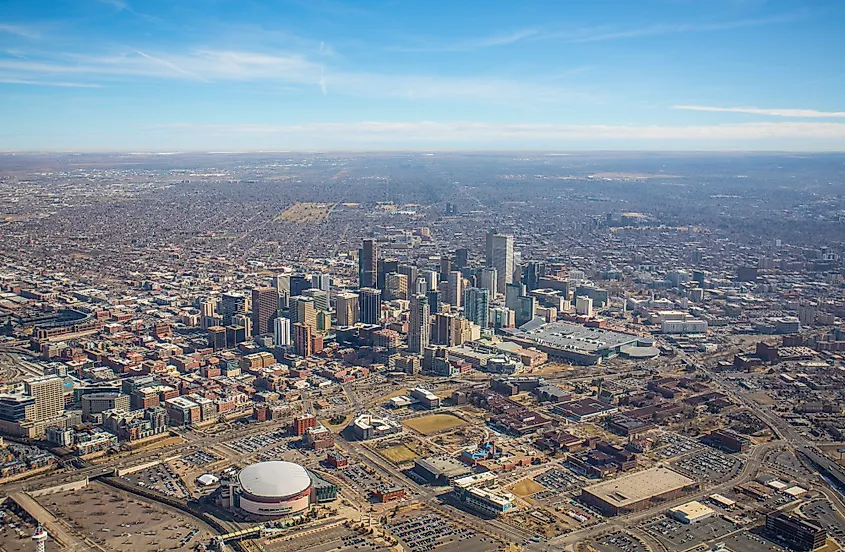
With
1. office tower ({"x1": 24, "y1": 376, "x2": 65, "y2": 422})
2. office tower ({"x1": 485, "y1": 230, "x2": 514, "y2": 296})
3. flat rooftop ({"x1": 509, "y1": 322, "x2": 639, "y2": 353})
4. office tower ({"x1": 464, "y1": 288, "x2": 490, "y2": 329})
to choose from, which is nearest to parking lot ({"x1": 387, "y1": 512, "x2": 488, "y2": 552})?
office tower ({"x1": 24, "y1": 376, "x2": 65, "y2": 422})

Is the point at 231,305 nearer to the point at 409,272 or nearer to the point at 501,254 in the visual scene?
the point at 409,272

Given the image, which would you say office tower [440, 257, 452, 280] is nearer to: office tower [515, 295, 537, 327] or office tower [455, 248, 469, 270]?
office tower [455, 248, 469, 270]

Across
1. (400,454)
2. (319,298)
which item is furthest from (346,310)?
(400,454)

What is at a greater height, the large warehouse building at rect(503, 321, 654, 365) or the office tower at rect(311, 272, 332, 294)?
the office tower at rect(311, 272, 332, 294)

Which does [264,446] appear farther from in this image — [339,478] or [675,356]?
[675,356]

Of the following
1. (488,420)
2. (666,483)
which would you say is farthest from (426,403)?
(666,483)

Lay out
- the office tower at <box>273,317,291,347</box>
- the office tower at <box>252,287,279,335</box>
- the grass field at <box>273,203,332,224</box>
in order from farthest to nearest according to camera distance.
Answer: the grass field at <box>273,203,332,224</box> < the office tower at <box>252,287,279,335</box> < the office tower at <box>273,317,291,347</box>
